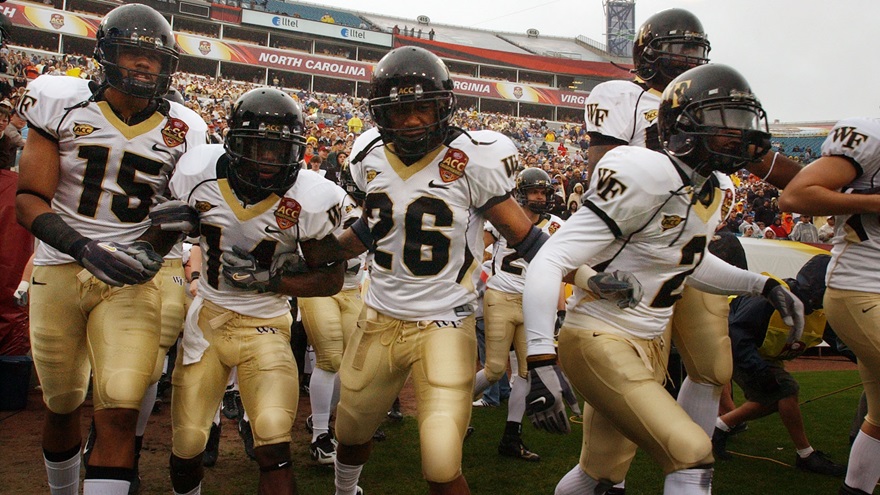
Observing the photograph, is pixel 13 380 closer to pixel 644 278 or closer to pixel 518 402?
pixel 518 402

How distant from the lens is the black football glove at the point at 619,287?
9.53 ft

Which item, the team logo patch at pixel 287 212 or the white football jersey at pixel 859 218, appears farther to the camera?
the white football jersey at pixel 859 218

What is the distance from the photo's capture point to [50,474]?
3.60 m

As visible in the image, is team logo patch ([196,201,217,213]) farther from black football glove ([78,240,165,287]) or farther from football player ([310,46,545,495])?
football player ([310,46,545,495])

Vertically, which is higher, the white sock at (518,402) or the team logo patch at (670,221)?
the team logo patch at (670,221)

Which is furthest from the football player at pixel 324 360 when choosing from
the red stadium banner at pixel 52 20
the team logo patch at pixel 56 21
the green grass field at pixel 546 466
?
the team logo patch at pixel 56 21

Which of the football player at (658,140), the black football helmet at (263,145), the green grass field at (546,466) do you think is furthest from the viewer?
the green grass field at (546,466)

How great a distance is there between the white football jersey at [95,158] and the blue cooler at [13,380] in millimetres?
2697

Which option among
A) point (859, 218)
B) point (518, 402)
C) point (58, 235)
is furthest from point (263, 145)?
point (518, 402)

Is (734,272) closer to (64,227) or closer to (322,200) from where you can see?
(322,200)

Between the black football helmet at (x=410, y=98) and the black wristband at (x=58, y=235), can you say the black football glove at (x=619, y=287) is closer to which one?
the black football helmet at (x=410, y=98)

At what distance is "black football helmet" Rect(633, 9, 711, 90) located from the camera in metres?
4.05

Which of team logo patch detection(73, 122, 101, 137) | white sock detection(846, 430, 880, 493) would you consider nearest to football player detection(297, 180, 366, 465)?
team logo patch detection(73, 122, 101, 137)

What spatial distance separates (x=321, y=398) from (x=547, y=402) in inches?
114
